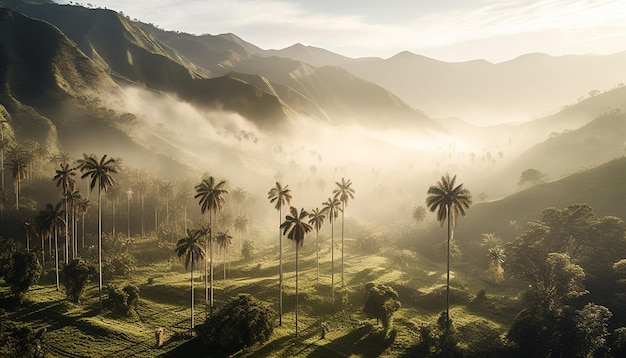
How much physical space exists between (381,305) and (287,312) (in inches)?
972

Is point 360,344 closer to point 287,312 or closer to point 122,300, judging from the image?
point 287,312

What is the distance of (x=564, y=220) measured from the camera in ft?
394

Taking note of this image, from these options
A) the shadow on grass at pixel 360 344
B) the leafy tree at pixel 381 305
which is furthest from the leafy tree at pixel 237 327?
the leafy tree at pixel 381 305

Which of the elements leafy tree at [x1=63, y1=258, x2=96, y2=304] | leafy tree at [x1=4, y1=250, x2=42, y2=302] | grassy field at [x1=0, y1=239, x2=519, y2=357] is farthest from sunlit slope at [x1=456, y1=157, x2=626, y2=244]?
leafy tree at [x1=4, y1=250, x2=42, y2=302]

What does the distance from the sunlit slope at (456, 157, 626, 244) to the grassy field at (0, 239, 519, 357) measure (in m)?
45.3

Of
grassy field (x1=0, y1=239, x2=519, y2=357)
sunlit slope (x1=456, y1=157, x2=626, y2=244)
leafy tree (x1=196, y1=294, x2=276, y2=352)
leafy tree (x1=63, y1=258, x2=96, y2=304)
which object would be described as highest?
sunlit slope (x1=456, y1=157, x2=626, y2=244)

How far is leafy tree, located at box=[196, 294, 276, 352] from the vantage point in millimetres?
71750

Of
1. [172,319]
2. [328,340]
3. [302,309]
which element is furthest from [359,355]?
[172,319]

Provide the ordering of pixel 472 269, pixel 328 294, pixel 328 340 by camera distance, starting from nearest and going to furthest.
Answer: pixel 328 340 → pixel 328 294 → pixel 472 269

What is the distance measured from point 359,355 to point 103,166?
233 feet

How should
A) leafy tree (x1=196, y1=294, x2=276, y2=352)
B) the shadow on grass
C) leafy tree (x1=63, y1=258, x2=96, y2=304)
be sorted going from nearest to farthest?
leafy tree (x1=196, y1=294, x2=276, y2=352)
the shadow on grass
leafy tree (x1=63, y1=258, x2=96, y2=304)

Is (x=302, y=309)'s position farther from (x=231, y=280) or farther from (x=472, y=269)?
(x=472, y=269)

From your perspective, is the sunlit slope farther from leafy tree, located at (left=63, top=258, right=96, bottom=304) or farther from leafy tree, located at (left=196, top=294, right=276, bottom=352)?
leafy tree, located at (left=63, top=258, right=96, bottom=304)

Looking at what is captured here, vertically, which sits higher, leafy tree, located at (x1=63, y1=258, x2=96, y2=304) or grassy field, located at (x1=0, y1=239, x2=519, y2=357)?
leafy tree, located at (x1=63, y1=258, x2=96, y2=304)
